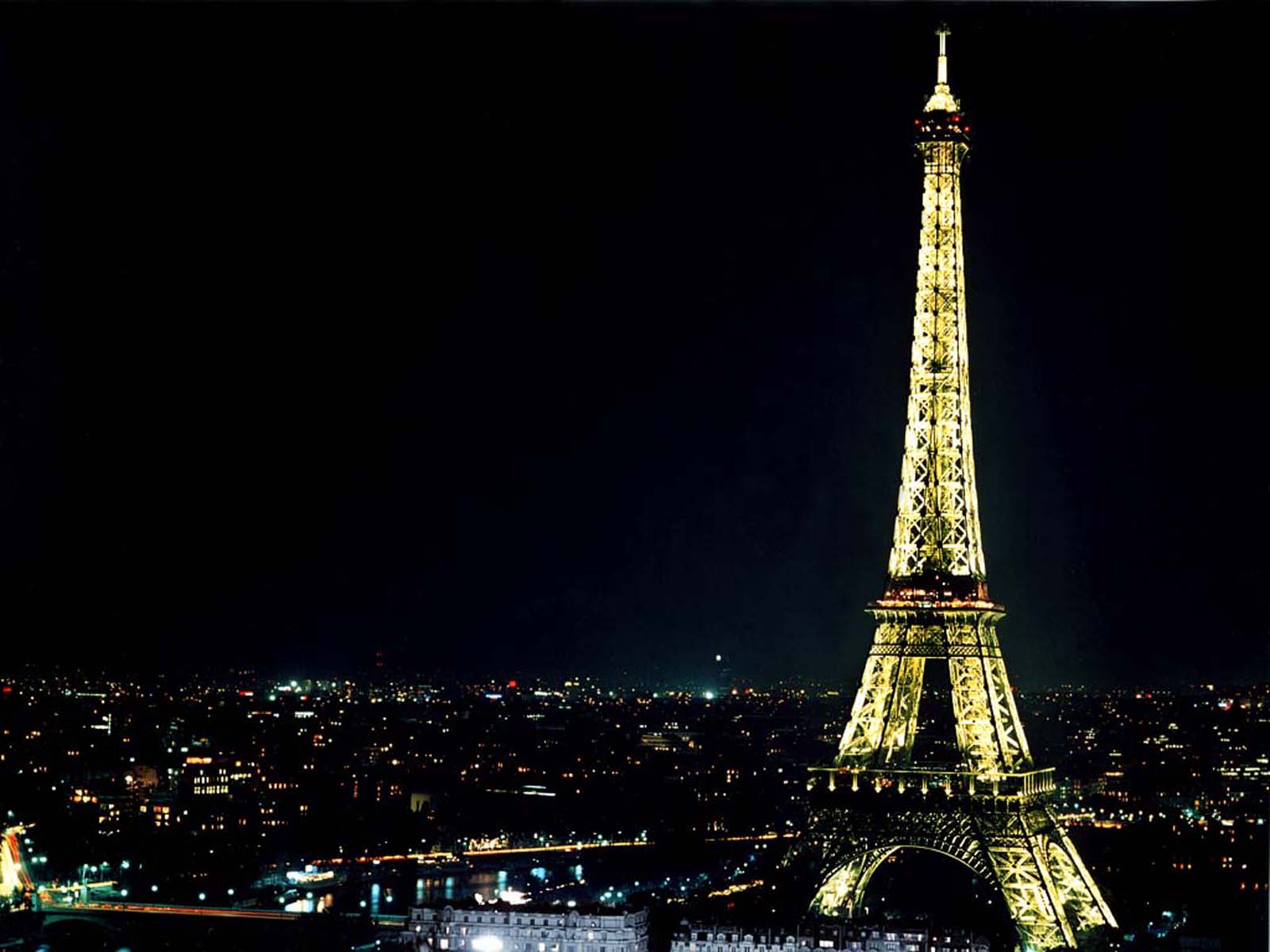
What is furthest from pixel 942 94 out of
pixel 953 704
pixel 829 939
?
pixel 829 939

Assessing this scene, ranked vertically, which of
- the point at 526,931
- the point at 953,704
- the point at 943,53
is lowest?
the point at 526,931

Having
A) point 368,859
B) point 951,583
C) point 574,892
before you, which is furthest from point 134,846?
point 951,583

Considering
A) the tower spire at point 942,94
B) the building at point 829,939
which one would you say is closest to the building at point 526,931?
the building at point 829,939

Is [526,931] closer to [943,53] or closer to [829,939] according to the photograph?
[829,939]

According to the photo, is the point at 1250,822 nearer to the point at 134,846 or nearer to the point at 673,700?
the point at 673,700

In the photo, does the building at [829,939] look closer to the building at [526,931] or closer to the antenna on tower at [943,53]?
the building at [526,931]

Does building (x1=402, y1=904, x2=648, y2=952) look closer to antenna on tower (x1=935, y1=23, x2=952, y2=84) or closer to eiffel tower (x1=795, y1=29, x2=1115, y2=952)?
eiffel tower (x1=795, y1=29, x2=1115, y2=952)

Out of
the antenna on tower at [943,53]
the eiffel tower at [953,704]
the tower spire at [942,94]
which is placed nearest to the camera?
the antenna on tower at [943,53]
